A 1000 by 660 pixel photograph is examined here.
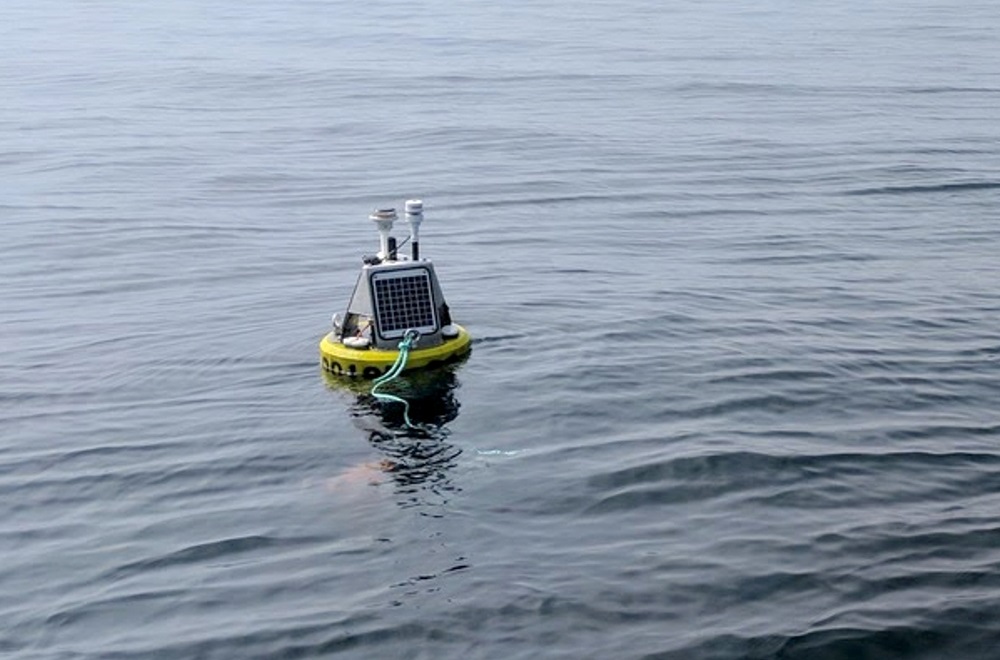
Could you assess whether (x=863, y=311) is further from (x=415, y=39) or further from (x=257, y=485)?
(x=415, y=39)

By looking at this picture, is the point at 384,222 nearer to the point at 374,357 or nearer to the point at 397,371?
the point at 374,357

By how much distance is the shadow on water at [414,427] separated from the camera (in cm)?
1531

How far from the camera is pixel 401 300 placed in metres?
18.0

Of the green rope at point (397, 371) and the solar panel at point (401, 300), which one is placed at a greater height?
the solar panel at point (401, 300)

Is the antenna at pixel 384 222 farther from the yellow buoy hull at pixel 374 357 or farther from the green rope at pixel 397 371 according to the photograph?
the yellow buoy hull at pixel 374 357

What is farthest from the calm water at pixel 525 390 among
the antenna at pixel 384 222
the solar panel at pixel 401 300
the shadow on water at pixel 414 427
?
the antenna at pixel 384 222

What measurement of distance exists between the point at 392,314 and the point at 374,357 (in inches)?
20.5

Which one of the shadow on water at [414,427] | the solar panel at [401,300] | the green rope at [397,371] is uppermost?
the solar panel at [401,300]

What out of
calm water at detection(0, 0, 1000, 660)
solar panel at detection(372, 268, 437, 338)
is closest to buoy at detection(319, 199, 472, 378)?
solar panel at detection(372, 268, 437, 338)

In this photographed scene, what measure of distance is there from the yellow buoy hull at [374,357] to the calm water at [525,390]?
24cm

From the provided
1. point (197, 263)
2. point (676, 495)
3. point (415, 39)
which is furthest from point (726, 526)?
point (415, 39)

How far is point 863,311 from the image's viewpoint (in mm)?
21016

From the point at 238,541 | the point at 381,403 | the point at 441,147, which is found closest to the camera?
the point at 238,541

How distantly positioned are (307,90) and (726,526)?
35454 millimetres
